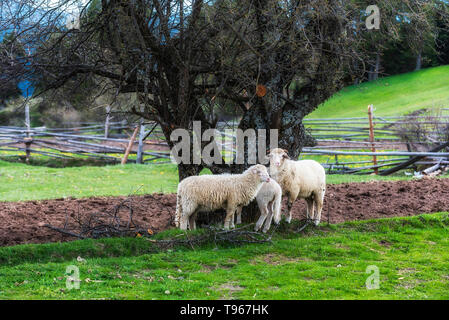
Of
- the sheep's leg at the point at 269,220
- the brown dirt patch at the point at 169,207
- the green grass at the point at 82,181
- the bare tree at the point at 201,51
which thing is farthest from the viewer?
the green grass at the point at 82,181

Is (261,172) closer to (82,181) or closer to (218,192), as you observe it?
(218,192)

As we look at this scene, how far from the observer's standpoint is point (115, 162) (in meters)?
22.4

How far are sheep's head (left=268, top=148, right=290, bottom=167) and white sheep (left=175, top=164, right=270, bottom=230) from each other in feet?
0.81

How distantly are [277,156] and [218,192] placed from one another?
1.04 metres

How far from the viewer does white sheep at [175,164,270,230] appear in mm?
7828

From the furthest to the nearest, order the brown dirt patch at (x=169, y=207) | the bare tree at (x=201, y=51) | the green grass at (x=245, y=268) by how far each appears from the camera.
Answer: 1. the brown dirt patch at (x=169, y=207)
2. the bare tree at (x=201, y=51)
3. the green grass at (x=245, y=268)

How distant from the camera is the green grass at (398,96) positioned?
35.6 m

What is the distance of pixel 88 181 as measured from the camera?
15773 mm

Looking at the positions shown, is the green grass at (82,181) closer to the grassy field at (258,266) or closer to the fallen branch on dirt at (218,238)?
the fallen branch on dirt at (218,238)

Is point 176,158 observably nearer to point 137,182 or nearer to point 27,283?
point 27,283

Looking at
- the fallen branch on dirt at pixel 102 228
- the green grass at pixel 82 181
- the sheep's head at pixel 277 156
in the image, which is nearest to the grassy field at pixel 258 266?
the fallen branch on dirt at pixel 102 228

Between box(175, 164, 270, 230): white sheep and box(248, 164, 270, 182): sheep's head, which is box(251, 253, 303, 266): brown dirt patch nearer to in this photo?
box(175, 164, 270, 230): white sheep

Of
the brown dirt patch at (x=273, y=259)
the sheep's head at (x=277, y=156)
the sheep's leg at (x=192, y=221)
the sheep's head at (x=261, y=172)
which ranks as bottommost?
the brown dirt patch at (x=273, y=259)

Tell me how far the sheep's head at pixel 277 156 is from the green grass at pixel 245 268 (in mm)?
1145
